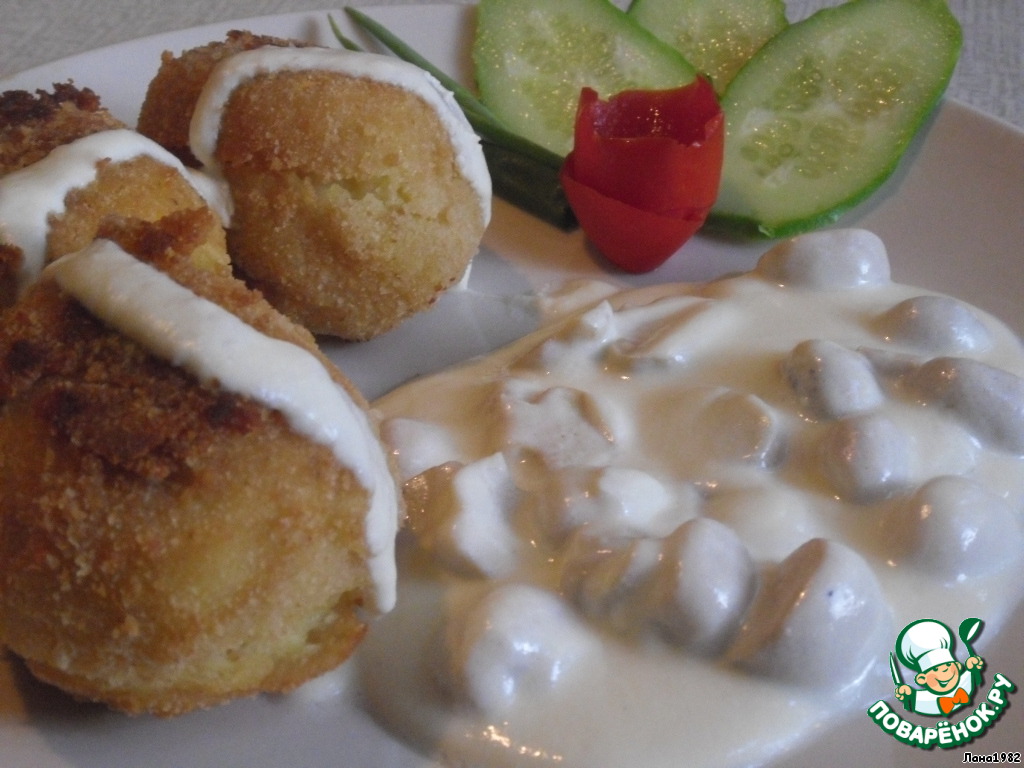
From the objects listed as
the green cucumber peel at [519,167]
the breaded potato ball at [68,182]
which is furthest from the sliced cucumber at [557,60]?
the breaded potato ball at [68,182]

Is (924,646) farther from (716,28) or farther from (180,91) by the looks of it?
(716,28)

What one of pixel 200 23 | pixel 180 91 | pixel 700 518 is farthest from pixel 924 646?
pixel 200 23

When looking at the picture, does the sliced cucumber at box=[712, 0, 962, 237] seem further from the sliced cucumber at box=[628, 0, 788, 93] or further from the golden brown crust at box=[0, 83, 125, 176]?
the golden brown crust at box=[0, 83, 125, 176]

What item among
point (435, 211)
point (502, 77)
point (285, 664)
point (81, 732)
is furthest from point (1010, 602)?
point (502, 77)

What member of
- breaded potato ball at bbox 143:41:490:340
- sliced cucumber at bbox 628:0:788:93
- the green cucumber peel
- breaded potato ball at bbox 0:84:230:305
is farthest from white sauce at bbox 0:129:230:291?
sliced cucumber at bbox 628:0:788:93

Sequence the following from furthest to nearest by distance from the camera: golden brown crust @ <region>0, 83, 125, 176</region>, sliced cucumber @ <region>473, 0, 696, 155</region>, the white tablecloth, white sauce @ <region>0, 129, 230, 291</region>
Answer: the white tablecloth, sliced cucumber @ <region>473, 0, 696, 155</region>, golden brown crust @ <region>0, 83, 125, 176</region>, white sauce @ <region>0, 129, 230, 291</region>

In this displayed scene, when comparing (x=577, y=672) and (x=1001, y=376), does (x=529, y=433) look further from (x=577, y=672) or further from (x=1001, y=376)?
(x=1001, y=376)

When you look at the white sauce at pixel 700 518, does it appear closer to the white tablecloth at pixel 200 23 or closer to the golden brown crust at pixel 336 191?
the golden brown crust at pixel 336 191
